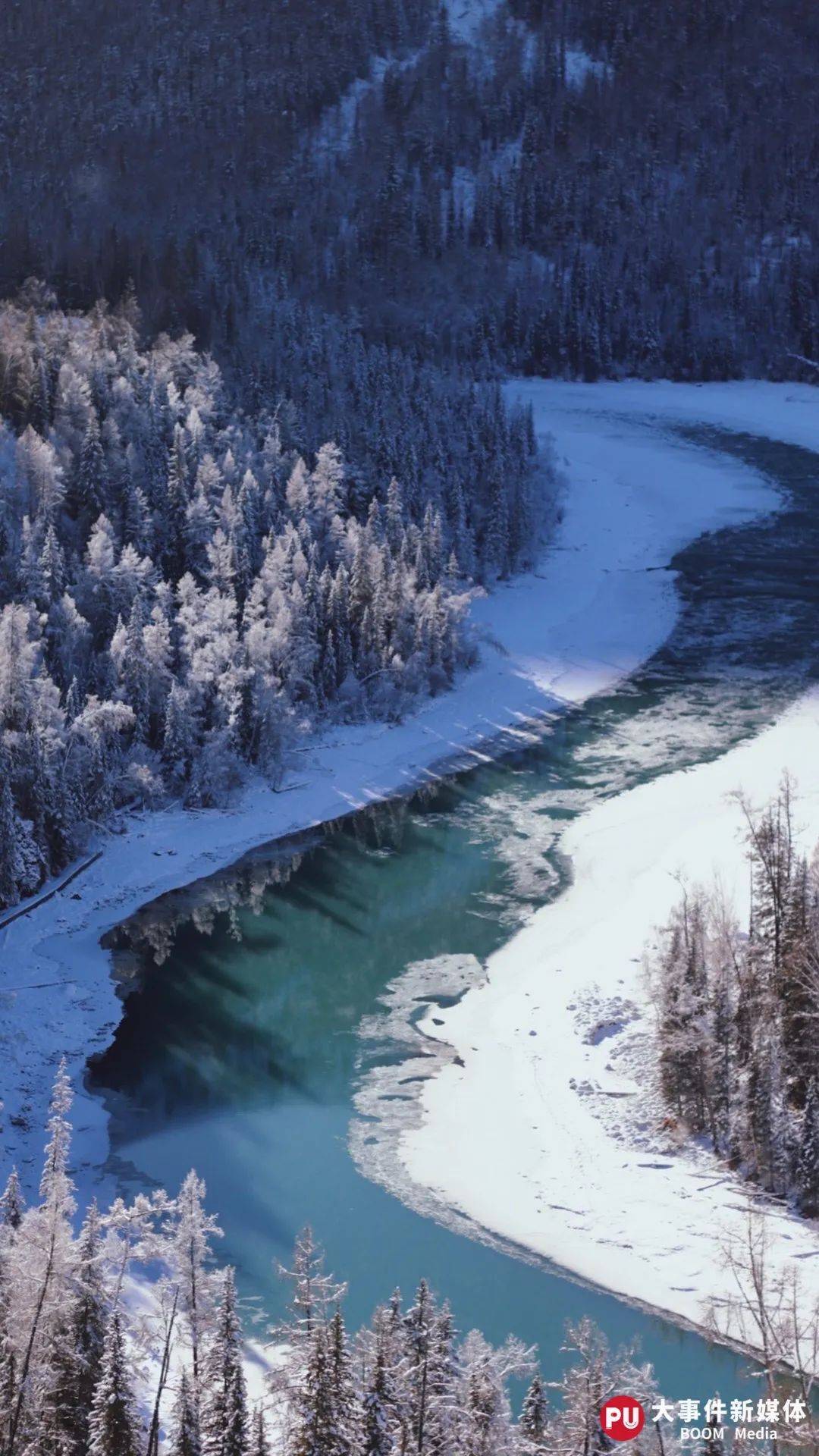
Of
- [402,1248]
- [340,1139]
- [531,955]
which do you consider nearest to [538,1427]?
[402,1248]

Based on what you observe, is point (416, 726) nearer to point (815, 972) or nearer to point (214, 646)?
point (214, 646)

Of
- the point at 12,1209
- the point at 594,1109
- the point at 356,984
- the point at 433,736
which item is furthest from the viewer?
the point at 433,736

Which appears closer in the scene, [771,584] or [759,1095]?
[759,1095]

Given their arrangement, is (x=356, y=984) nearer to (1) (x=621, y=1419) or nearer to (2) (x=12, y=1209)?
(2) (x=12, y=1209)

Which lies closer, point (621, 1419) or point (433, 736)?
point (621, 1419)

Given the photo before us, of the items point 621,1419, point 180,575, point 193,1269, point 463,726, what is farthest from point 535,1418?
point 180,575

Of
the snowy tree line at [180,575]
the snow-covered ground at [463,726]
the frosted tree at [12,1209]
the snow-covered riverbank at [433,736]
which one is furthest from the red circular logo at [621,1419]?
the snowy tree line at [180,575]
